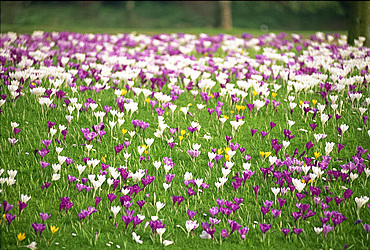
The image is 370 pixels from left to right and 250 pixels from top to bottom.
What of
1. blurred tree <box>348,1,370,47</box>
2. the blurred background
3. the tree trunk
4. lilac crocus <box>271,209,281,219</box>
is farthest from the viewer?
the blurred background

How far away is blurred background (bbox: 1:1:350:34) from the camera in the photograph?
87.4 feet

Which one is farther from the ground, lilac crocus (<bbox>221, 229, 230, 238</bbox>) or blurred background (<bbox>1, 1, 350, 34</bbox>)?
blurred background (<bbox>1, 1, 350, 34</bbox>)

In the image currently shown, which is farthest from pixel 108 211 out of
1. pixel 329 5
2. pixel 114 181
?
pixel 329 5

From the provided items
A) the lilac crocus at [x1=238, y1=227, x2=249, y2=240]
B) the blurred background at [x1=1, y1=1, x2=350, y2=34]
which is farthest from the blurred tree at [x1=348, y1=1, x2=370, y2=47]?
the blurred background at [x1=1, y1=1, x2=350, y2=34]

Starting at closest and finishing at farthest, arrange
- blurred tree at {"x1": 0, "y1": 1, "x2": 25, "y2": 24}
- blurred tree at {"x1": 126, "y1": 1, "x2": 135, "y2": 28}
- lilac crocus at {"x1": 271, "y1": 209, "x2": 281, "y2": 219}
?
lilac crocus at {"x1": 271, "y1": 209, "x2": 281, "y2": 219}
blurred tree at {"x1": 0, "y1": 1, "x2": 25, "y2": 24}
blurred tree at {"x1": 126, "y1": 1, "x2": 135, "y2": 28}

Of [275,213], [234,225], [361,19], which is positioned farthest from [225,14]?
[234,225]

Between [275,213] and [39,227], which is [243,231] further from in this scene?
[39,227]

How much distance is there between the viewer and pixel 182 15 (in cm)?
3017

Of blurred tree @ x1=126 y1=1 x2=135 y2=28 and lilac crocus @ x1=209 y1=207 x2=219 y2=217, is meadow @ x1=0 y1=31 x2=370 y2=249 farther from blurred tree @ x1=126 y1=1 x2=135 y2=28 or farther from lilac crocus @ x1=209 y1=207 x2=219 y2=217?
blurred tree @ x1=126 y1=1 x2=135 y2=28

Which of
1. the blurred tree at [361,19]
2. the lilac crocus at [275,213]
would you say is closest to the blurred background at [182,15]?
the blurred tree at [361,19]

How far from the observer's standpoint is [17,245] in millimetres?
3486

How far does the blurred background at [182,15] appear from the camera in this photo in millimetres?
26625

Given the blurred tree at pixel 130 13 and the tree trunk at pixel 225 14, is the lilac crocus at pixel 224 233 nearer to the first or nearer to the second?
the tree trunk at pixel 225 14

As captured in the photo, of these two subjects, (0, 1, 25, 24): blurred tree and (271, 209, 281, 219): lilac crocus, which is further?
(0, 1, 25, 24): blurred tree
